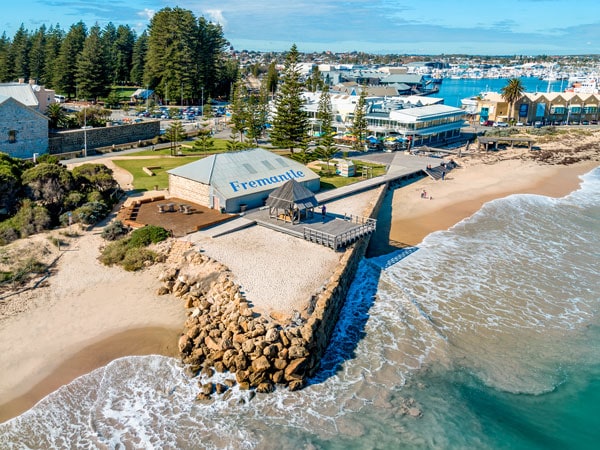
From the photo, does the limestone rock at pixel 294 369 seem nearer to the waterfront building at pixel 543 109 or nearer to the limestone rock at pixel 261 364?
the limestone rock at pixel 261 364

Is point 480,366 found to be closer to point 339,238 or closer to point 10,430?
point 339,238

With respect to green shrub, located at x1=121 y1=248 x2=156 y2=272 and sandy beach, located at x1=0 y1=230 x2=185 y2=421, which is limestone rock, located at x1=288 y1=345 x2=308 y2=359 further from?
green shrub, located at x1=121 y1=248 x2=156 y2=272

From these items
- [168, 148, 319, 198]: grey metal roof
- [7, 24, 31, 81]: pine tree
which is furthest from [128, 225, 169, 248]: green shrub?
[7, 24, 31, 81]: pine tree

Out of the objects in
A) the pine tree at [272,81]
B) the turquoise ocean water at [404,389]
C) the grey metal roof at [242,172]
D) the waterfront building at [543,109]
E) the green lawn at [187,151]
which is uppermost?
the pine tree at [272,81]

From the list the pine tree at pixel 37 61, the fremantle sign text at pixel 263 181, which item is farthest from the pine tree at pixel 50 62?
the fremantle sign text at pixel 263 181

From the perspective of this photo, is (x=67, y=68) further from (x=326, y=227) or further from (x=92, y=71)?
(x=326, y=227)

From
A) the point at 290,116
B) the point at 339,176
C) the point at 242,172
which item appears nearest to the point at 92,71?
the point at 290,116
